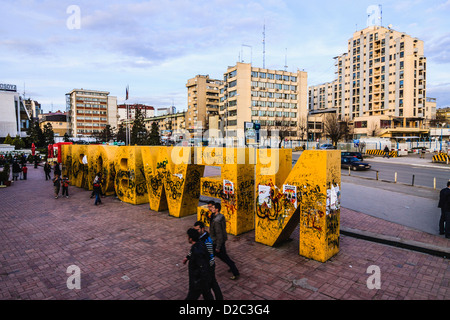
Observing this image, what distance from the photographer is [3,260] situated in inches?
287

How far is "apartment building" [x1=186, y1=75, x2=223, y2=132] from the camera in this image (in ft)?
302

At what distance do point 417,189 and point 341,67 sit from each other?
90.1 meters

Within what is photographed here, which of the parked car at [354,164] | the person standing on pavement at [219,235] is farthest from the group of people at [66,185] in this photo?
the parked car at [354,164]

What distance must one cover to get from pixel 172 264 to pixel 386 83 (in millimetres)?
88164

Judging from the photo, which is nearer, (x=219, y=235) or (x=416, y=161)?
(x=219, y=235)

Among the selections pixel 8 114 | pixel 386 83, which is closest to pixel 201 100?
pixel 8 114

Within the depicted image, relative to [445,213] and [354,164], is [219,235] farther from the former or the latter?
[354,164]

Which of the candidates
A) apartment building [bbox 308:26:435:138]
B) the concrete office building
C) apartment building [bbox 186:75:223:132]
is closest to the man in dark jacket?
apartment building [bbox 308:26:435:138]

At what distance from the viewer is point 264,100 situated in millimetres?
76375

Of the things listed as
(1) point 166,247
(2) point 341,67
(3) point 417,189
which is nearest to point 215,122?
(2) point 341,67

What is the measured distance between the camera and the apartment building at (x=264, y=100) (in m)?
73.0

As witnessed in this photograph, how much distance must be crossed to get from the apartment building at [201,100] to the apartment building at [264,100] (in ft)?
38.4

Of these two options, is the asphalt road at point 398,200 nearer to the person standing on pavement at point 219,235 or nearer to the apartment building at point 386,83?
the person standing on pavement at point 219,235
